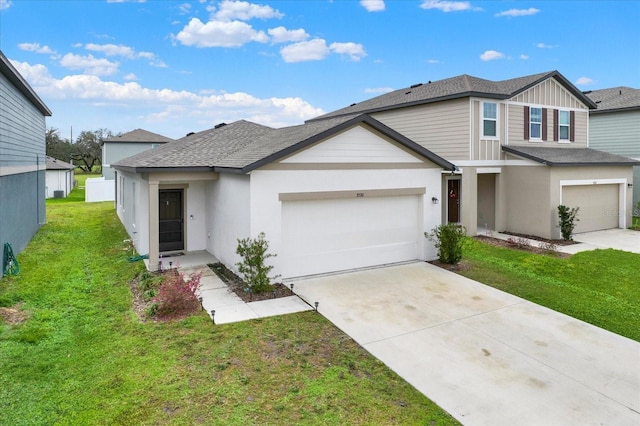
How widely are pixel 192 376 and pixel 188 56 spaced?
26602mm

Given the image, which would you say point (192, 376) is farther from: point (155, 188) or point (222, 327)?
point (155, 188)

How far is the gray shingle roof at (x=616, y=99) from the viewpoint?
21.8m

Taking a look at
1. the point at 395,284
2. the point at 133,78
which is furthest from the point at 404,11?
the point at 133,78

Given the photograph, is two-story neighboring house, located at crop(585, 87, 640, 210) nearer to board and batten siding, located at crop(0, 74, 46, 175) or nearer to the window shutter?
the window shutter

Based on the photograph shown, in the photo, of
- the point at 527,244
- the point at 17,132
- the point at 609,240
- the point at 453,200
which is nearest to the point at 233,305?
the point at 17,132

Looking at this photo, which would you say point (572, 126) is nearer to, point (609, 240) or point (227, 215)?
point (609, 240)

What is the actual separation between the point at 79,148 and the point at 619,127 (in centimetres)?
6902

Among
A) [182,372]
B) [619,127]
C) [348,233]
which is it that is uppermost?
[619,127]

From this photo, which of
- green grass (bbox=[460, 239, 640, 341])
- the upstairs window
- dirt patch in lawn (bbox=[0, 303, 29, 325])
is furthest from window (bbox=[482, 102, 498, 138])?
dirt patch in lawn (bbox=[0, 303, 29, 325])

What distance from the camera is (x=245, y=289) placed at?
957 cm

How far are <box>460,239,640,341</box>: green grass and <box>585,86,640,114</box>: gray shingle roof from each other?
1203cm

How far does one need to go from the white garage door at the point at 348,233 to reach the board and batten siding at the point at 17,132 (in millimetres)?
7566

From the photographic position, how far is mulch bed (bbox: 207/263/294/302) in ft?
30.1

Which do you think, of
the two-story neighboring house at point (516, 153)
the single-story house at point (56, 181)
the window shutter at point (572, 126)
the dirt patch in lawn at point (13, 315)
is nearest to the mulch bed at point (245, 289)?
the dirt patch in lawn at point (13, 315)
